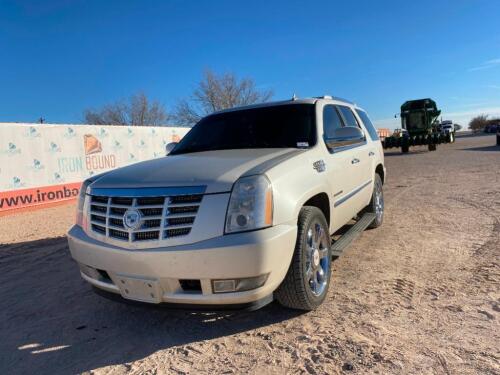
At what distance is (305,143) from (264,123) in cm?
67

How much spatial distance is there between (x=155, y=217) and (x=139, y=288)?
1.82 ft

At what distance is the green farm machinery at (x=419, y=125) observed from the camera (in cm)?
2728

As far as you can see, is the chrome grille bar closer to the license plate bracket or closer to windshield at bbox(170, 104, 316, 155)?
the license plate bracket

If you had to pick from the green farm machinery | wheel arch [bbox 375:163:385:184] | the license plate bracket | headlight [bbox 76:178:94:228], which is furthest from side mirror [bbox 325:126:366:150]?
the green farm machinery

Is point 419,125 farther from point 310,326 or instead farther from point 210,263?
point 210,263

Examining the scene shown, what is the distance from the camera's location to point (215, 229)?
2705mm

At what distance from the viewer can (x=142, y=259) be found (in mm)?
2803

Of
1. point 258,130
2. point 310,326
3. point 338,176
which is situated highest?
point 258,130

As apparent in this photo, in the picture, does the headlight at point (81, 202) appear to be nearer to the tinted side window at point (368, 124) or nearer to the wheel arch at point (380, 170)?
the tinted side window at point (368, 124)

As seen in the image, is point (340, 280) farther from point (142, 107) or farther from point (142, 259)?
point (142, 107)

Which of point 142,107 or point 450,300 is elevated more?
point 142,107

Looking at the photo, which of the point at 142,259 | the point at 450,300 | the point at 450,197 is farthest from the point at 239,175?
the point at 450,197

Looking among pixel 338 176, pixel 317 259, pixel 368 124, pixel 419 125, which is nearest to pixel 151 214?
pixel 317 259

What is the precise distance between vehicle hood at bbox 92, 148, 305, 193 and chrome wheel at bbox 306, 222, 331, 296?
2.32 ft
